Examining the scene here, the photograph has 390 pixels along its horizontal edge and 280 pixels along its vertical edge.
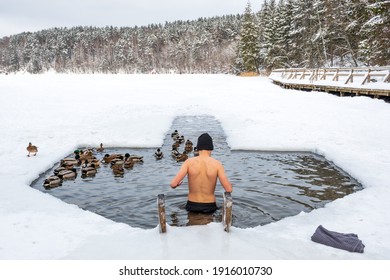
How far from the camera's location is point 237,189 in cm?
975

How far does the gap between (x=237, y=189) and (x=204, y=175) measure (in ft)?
10.4

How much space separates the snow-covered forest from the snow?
53.9 ft

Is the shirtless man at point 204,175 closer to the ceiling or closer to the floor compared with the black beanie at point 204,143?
closer to the floor

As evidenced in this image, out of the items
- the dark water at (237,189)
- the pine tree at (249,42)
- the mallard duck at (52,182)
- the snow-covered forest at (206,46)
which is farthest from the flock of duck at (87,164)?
the pine tree at (249,42)

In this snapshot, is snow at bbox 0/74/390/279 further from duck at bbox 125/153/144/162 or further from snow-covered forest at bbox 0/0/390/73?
snow-covered forest at bbox 0/0/390/73

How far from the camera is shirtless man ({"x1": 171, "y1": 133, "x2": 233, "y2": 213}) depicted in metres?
6.64

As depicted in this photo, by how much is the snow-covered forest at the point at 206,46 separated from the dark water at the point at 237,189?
2448 centimetres

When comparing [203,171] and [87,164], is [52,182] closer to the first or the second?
[87,164]

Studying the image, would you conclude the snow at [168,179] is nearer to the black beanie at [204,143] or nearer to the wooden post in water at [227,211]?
the wooden post in water at [227,211]

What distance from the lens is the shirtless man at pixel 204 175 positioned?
664 centimetres

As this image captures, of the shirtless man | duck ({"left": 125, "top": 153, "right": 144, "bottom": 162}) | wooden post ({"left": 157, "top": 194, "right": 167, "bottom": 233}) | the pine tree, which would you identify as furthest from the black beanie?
the pine tree

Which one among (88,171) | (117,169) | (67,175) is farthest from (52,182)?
(117,169)
